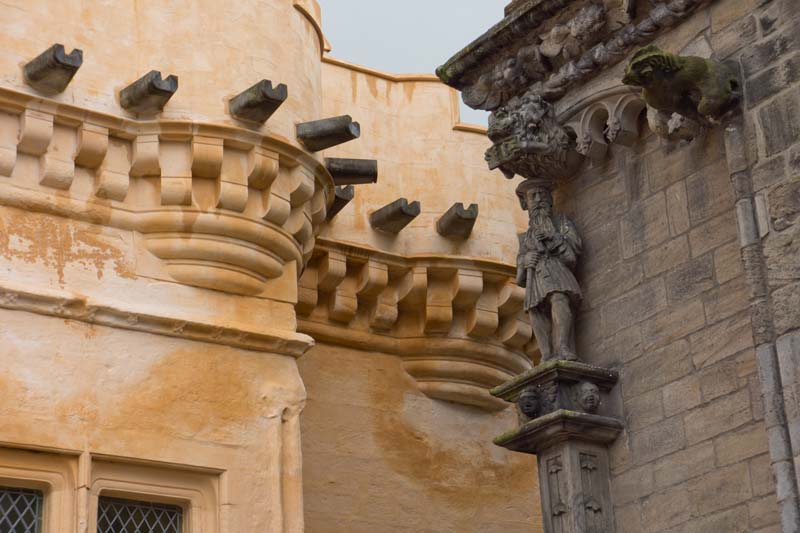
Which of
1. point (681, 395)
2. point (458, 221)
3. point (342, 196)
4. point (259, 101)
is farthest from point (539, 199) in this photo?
point (458, 221)

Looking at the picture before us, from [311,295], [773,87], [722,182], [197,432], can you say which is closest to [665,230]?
[722,182]

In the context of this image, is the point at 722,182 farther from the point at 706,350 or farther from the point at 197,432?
the point at 197,432

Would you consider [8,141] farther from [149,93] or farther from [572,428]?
[572,428]

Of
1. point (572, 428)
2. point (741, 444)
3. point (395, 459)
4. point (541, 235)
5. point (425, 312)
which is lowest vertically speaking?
point (741, 444)

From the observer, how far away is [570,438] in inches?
289

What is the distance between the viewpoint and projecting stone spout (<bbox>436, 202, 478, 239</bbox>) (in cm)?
1298

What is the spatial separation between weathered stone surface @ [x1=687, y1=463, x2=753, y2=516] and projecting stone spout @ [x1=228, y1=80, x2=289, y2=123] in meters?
4.65

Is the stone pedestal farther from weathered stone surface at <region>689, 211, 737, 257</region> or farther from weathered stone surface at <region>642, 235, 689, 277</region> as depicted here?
weathered stone surface at <region>689, 211, 737, 257</region>

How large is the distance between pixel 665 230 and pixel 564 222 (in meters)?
0.62

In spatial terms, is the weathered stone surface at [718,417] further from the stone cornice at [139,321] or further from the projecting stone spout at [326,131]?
the projecting stone spout at [326,131]

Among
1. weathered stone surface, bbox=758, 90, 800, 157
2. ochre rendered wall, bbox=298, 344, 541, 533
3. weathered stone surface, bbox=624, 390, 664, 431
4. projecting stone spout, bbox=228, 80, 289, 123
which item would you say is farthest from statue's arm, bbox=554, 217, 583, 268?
ochre rendered wall, bbox=298, 344, 541, 533

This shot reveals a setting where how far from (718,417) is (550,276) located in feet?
3.91

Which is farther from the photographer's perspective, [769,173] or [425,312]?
[425,312]

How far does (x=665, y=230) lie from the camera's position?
7.42 m
